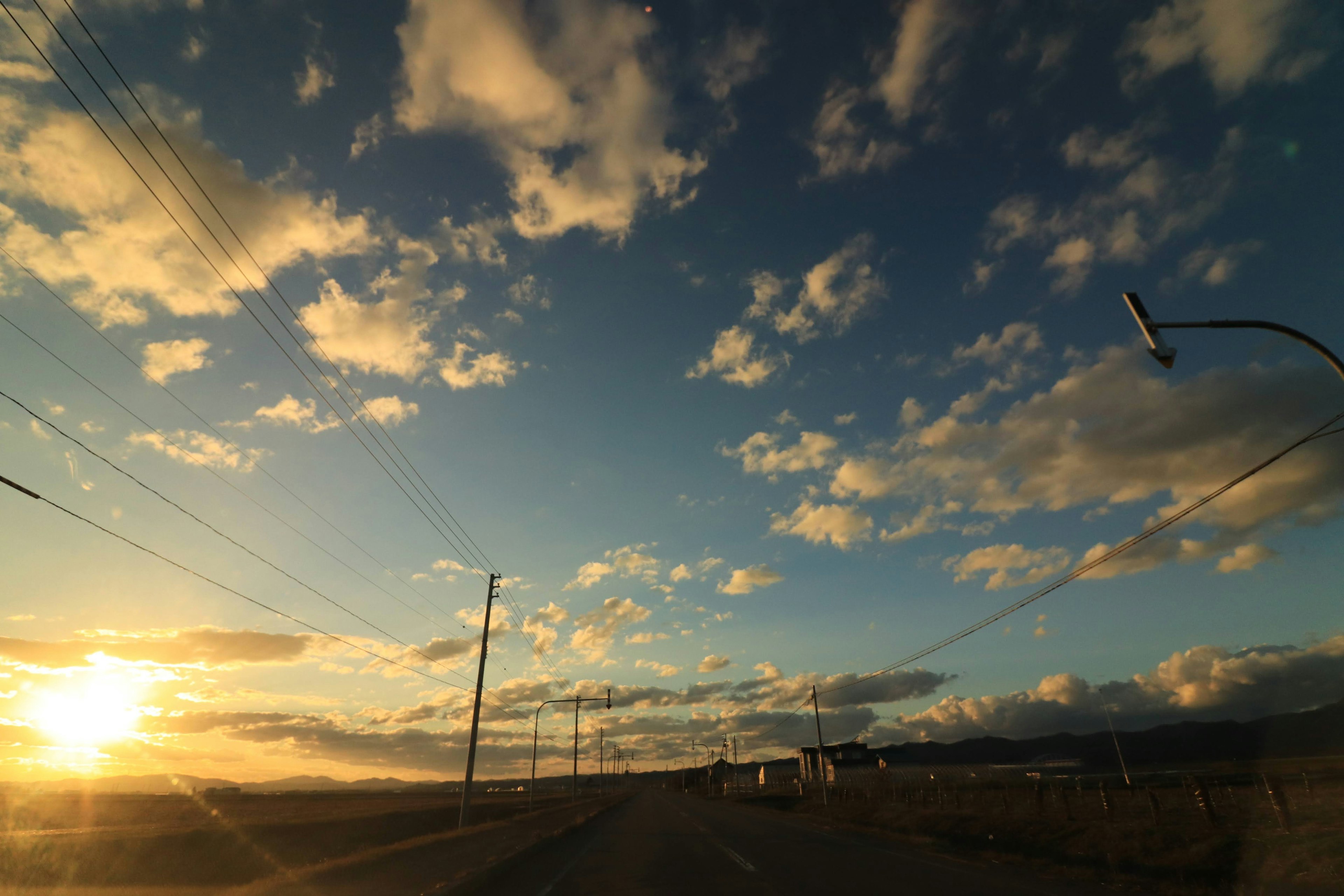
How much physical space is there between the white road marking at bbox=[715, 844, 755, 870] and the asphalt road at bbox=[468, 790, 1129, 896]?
6 cm

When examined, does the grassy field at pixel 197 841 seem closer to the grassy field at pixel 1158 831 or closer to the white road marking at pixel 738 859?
the white road marking at pixel 738 859

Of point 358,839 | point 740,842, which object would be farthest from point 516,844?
point 358,839

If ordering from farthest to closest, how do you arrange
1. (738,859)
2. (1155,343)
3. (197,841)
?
(197,841)
(738,859)
(1155,343)

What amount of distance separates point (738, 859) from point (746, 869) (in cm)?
245

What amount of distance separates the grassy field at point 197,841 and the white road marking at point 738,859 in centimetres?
751

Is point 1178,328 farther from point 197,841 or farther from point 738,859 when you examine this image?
point 197,841

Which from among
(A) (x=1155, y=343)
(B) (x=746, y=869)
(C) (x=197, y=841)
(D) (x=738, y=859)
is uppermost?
(A) (x=1155, y=343)

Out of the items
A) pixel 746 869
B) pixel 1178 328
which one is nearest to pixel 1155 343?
pixel 1178 328

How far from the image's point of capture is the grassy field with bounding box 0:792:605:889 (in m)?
29.1

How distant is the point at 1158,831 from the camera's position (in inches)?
738

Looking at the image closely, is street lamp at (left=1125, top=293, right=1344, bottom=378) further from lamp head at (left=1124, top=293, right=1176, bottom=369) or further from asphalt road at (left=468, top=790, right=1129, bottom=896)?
asphalt road at (left=468, top=790, right=1129, bottom=896)

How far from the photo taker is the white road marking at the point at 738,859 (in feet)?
52.2

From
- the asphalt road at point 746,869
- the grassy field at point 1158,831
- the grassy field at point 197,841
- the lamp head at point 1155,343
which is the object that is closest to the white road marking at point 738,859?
the asphalt road at point 746,869

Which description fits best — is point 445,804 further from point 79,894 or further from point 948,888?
point 948,888
